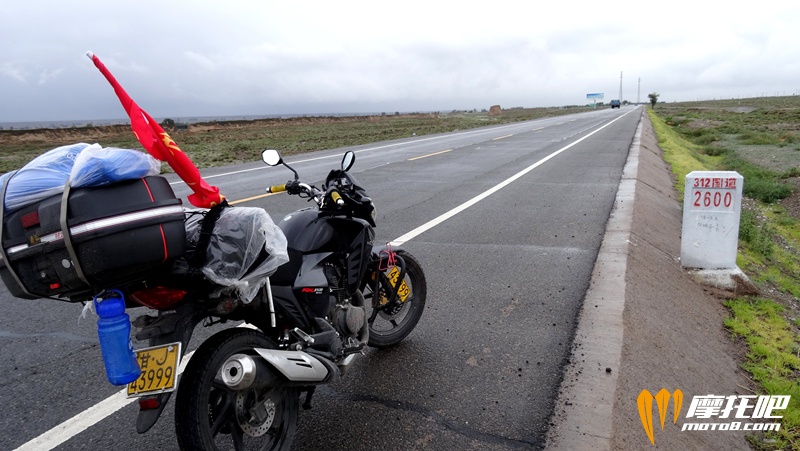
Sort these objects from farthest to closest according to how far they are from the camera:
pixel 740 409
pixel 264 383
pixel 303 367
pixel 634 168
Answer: pixel 634 168 → pixel 740 409 → pixel 303 367 → pixel 264 383

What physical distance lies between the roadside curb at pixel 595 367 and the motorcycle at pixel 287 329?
1.25 metres

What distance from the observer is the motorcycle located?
8.03ft

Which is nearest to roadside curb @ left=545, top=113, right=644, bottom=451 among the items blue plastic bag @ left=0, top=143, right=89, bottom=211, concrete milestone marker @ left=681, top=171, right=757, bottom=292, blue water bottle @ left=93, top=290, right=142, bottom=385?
concrete milestone marker @ left=681, top=171, right=757, bottom=292

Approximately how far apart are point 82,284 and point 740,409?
3897mm

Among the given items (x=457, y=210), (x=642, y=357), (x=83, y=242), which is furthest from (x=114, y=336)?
(x=457, y=210)

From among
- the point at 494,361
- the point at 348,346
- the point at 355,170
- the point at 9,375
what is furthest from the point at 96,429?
the point at 355,170

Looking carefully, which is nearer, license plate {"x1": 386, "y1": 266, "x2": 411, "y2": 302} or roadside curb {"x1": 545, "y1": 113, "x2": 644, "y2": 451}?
roadside curb {"x1": 545, "y1": 113, "x2": 644, "y2": 451}

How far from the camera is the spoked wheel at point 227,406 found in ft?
7.85

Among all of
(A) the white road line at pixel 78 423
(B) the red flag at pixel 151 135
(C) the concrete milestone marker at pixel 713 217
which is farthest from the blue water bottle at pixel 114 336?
(C) the concrete milestone marker at pixel 713 217

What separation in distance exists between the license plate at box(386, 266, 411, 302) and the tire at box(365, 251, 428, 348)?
59 mm

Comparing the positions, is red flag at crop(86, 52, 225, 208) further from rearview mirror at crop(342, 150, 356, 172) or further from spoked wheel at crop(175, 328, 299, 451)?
rearview mirror at crop(342, 150, 356, 172)

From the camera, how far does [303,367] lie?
2.82 metres

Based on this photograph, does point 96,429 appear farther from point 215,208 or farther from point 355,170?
point 355,170

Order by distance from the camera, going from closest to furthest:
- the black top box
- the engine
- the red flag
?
the black top box < the red flag < the engine
